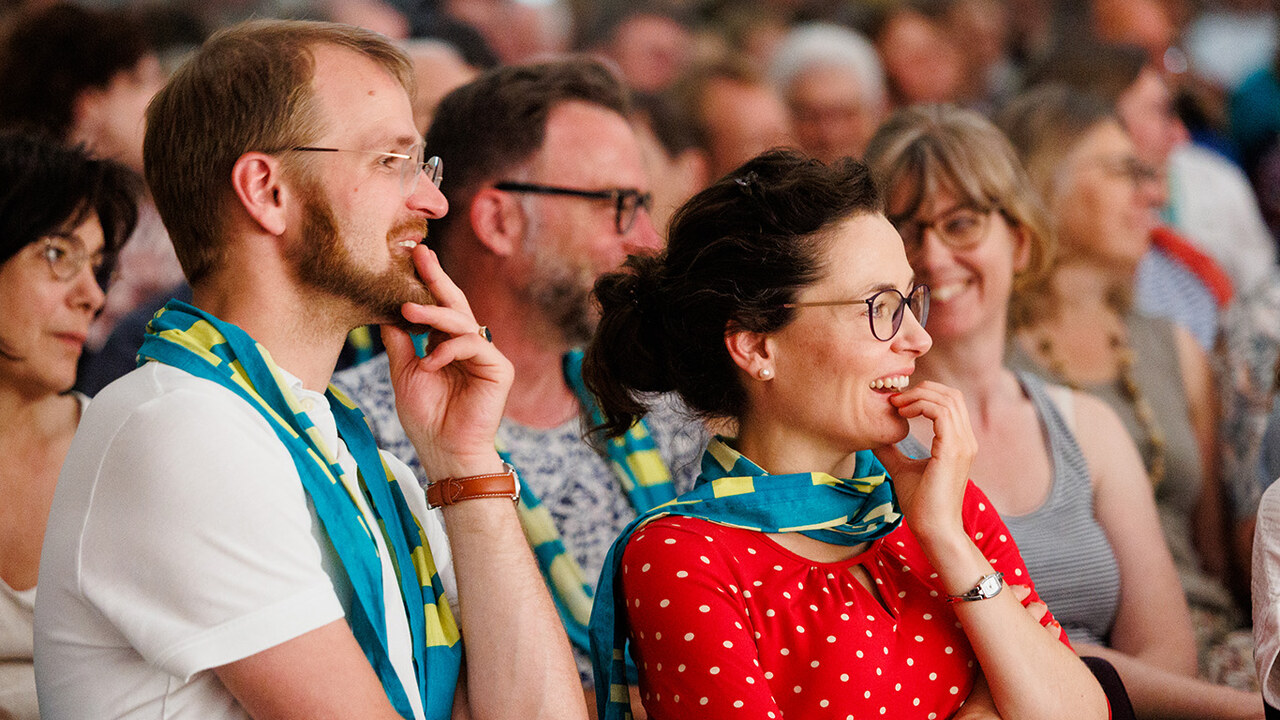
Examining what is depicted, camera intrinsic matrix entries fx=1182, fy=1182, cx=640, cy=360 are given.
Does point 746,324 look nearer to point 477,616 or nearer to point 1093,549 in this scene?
point 477,616

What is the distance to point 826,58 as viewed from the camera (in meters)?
4.88

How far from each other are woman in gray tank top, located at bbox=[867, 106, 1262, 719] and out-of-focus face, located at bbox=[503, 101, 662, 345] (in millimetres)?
566

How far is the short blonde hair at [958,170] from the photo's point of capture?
242cm

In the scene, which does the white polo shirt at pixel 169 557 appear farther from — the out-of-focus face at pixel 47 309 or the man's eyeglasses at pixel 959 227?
the man's eyeglasses at pixel 959 227

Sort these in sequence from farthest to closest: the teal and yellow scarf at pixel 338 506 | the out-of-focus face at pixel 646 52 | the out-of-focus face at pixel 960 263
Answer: the out-of-focus face at pixel 646 52 < the out-of-focus face at pixel 960 263 < the teal and yellow scarf at pixel 338 506

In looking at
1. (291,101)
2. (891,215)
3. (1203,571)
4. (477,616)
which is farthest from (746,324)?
(1203,571)

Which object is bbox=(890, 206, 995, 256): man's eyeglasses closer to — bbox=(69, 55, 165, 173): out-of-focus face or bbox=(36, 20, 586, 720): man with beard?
bbox=(36, 20, 586, 720): man with beard

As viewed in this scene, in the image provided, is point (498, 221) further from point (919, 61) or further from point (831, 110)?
point (919, 61)

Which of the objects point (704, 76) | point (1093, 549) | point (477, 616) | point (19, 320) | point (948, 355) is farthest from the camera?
point (704, 76)

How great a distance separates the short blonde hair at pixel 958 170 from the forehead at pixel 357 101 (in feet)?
3.64

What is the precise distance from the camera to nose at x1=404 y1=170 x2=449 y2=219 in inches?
63.6

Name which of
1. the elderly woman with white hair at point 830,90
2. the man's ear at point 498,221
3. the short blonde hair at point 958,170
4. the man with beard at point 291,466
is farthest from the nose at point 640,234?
the elderly woman with white hair at point 830,90

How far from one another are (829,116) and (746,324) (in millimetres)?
3385

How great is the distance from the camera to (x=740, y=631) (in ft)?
4.74
